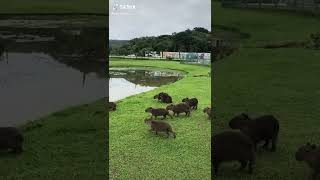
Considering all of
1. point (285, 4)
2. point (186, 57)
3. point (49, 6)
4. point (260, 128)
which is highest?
point (285, 4)

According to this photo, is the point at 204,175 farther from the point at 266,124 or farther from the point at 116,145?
the point at 266,124

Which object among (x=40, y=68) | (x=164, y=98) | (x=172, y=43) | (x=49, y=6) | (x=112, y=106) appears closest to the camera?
(x=172, y=43)

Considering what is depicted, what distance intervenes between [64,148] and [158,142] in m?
0.89

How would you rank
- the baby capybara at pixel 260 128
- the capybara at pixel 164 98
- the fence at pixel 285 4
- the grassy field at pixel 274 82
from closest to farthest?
1. the capybara at pixel 164 98
2. the baby capybara at pixel 260 128
3. the grassy field at pixel 274 82
4. the fence at pixel 285 4

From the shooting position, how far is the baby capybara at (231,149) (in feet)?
13.6

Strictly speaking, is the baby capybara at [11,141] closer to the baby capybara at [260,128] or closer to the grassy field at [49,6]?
the grassy field at [49,6]

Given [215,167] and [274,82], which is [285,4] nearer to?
[274,82]

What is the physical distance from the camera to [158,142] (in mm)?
4340

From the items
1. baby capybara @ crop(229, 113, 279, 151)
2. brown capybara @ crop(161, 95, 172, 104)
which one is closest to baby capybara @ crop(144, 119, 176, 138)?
brown capybara @ crop(161, 95, 172, 104)

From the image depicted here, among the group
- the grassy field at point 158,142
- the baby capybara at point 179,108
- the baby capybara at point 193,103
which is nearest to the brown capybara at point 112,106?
the grassy field at point 158,142

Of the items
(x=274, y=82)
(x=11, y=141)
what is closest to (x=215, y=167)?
(x=11, y=141)

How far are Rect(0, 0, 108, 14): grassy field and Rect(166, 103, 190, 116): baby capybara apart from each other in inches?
41.1

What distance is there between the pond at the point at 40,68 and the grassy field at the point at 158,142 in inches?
19.4

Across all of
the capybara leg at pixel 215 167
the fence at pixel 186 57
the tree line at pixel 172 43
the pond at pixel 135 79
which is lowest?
the capybara leg at pixel 215 167
